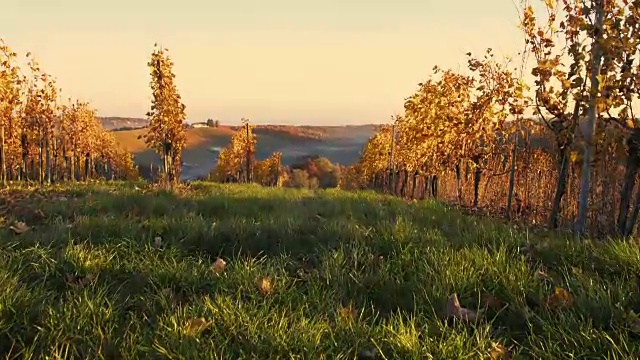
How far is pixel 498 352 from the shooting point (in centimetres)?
217

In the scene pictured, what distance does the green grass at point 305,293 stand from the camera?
7.20 ft

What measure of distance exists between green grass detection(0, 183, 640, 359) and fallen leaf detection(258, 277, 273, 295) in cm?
4

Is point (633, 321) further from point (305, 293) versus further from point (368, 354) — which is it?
point (305, 293)

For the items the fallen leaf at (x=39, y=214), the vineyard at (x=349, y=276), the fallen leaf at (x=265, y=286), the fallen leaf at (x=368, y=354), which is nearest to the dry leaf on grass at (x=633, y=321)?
the vineyard at (x=349, y=276)

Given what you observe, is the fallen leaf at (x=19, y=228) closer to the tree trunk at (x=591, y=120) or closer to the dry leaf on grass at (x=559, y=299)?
the dry leaf on grass at (x=559, y=299)

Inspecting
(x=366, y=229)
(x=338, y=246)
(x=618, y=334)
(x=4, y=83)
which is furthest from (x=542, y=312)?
(x=4, y=83)

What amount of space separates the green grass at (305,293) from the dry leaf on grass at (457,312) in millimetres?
43

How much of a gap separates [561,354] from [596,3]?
439 cm

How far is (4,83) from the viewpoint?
14445 millimetres

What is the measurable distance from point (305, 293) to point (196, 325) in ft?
2.88

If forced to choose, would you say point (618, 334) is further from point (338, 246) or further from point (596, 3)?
point (596, 3)

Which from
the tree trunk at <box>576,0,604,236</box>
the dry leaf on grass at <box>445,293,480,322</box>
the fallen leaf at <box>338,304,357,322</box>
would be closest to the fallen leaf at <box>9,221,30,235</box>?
the fallen leaf at <box>338,304,357,322</box>

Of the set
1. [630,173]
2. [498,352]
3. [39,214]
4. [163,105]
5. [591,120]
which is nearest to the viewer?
[498,352]

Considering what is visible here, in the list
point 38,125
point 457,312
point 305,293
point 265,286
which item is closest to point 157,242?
point 265,286
